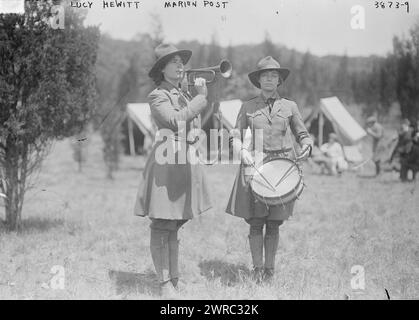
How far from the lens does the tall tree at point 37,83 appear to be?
221 inches

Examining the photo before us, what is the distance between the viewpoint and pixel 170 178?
13.1ft

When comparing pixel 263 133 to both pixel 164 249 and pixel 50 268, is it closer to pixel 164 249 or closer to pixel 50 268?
pixel 164 249

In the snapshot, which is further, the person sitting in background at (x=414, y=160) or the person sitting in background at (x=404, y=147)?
the person sitting in background at (x=404, y=147)

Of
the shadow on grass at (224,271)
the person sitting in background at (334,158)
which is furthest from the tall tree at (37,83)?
the person sitting in background at (334,158)

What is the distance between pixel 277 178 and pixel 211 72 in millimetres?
1067

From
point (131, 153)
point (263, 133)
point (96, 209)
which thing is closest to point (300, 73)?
point (131, 153)

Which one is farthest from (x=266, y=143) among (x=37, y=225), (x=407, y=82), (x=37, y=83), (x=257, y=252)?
(x=407, y=82)

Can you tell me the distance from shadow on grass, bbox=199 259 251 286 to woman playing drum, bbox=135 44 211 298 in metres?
0.69

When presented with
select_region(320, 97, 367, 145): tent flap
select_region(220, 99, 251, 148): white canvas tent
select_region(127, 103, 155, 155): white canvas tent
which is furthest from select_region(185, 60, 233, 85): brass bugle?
select_region(127, 103, 155, 155): white canvas tent

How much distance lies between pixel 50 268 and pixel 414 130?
983cm

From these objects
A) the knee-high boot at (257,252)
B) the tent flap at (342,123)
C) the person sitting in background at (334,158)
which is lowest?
the person sitting in background at (334,158)

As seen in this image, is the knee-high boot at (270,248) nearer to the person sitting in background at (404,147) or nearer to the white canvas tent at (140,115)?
the person sitting in background at (404,147)

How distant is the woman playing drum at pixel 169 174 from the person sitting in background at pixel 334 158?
36.3 ft

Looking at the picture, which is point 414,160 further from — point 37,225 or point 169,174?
point 169,174
